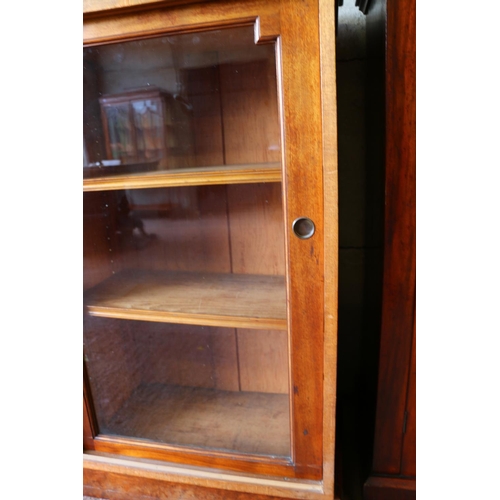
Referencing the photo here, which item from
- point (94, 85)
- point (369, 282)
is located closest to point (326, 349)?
point (369, 282)

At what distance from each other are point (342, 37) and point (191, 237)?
52 cm

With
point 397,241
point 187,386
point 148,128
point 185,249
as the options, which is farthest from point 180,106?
point 187,386

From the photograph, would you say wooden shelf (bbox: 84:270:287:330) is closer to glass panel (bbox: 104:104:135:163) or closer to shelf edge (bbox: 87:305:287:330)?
shelf edge (bbox: 87:305:287:330)

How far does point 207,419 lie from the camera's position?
0.73 metres

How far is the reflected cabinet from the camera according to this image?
1.66 feet

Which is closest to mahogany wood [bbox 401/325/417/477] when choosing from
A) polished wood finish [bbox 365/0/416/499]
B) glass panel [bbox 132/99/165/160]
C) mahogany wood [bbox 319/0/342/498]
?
polished wood finish [bbox 365/0/416/499]

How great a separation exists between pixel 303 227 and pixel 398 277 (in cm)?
18

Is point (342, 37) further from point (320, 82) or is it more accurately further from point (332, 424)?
point (332, 424)

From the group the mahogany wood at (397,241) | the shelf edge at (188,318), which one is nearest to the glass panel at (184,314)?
the shelf edge at (188,318)

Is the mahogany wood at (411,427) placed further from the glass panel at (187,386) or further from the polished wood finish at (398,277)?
the glass panel at (187,386)

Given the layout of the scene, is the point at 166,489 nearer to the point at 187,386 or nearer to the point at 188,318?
the point at 187,386

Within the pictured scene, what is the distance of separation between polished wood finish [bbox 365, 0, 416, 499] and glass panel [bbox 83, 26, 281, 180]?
166 mm
